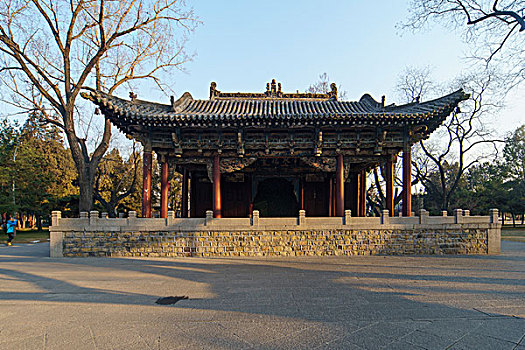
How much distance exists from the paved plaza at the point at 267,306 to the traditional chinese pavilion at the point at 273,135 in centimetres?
377

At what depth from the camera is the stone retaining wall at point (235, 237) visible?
1006 cm

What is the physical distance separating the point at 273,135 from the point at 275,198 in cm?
413

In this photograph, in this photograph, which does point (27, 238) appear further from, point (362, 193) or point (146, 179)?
point (362, 193)

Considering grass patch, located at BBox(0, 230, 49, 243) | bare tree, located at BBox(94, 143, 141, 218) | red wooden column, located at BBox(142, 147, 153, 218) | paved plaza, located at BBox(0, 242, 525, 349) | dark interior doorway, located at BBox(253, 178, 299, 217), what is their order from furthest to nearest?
1. bare tree, located at BBox(94, 143, 141, 218)
2. grass patch, located at BBox(0, 230, 49, 243)
3. dark interior doorway, located at BBox(253, 178, 299, 217)
4. red wooden column, located at BBox(142, 147, 153, 218)
5. paved plaza, located at BBox(0, 242, 525, 349)

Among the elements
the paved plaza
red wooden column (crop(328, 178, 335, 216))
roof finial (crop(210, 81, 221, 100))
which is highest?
roof finial (crop(210, 81, 221, 100))

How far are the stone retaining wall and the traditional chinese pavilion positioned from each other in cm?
99

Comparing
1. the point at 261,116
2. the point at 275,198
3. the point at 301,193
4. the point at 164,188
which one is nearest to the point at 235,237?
the point at 164,188

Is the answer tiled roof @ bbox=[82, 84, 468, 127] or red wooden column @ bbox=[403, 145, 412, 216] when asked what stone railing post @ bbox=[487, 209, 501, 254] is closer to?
red wooden column @ bbox=[403, 145, 412, 216]

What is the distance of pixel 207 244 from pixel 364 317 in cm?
659

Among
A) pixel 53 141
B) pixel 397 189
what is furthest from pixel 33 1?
pixel 397 189

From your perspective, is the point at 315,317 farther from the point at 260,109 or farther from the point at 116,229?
the point at 260,109

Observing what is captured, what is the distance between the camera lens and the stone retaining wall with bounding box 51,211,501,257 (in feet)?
33.0

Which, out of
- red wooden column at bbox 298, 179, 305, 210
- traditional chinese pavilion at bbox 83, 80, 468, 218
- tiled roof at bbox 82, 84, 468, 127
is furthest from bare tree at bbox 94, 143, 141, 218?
red wooden column at bbox 298, 179, 305, 210

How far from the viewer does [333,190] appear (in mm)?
14562
